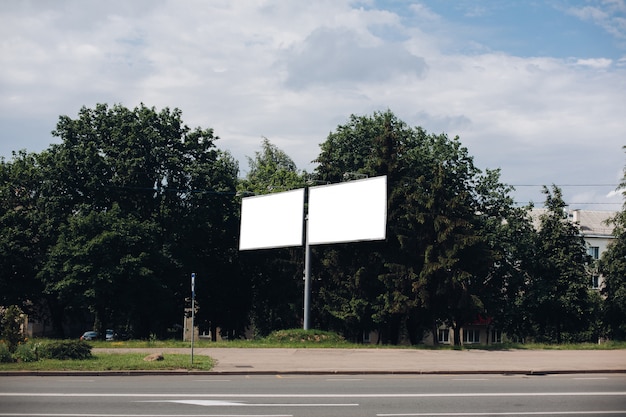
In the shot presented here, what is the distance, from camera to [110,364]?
24.1m

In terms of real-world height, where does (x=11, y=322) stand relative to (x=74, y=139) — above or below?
below

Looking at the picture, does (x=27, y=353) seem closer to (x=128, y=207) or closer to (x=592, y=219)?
(x=128, y=207)

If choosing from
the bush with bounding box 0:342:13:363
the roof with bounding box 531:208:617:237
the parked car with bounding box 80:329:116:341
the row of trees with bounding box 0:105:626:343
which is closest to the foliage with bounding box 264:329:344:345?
the row of trees with bounding box 0:105:626:343

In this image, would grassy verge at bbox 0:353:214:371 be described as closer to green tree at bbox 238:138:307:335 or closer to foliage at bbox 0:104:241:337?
foliage at bbox 0:104:241:337

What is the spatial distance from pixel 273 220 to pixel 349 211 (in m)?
5.50

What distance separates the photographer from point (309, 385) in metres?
20.0

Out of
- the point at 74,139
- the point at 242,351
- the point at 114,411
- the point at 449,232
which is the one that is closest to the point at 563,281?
the point at 449,232

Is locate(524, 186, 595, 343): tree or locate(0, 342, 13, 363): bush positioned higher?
locate(524, 186, 595, 343): tree

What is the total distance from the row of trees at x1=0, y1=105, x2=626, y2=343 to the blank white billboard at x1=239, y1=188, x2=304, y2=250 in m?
5.63

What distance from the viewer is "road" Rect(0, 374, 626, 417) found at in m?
14.9

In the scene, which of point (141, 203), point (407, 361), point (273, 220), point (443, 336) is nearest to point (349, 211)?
point (273, 220)

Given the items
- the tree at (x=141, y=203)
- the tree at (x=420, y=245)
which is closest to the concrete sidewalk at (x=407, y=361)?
the tree at (x=420, y=245)

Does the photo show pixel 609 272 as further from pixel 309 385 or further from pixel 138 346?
pixel 309 385

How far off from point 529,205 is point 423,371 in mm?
33756
